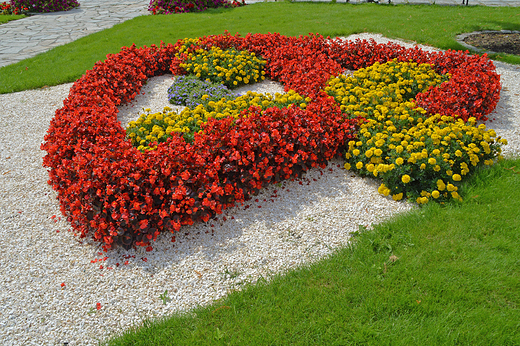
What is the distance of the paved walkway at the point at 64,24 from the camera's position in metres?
9.90

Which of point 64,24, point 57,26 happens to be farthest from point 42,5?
point 57,26

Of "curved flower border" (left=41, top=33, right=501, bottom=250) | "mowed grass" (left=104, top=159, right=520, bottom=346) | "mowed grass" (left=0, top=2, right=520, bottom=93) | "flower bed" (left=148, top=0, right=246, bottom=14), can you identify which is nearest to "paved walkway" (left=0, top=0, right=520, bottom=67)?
"flower bed" (left=148, top=0, right=246, bottom=14)

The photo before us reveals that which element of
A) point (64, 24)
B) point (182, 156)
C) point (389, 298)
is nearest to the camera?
point (389, 298)

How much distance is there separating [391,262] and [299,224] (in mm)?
969

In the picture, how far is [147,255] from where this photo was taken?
340 cm

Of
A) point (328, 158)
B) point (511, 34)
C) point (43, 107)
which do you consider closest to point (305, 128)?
point (328, 158)

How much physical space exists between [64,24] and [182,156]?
11.7 meters

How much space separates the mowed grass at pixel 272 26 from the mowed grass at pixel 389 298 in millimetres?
6316

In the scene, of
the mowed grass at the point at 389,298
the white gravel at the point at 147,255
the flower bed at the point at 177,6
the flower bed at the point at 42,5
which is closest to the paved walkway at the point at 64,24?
the flower bed at the point at 42,5

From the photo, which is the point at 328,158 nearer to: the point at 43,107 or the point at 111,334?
the point at 111,334

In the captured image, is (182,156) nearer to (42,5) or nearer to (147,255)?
(147,255)

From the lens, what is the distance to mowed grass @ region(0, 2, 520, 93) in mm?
8055

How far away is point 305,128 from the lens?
4.41m

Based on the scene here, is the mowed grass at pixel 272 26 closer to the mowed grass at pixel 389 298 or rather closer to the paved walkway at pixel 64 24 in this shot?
the paved walkway at pixel 64 24
